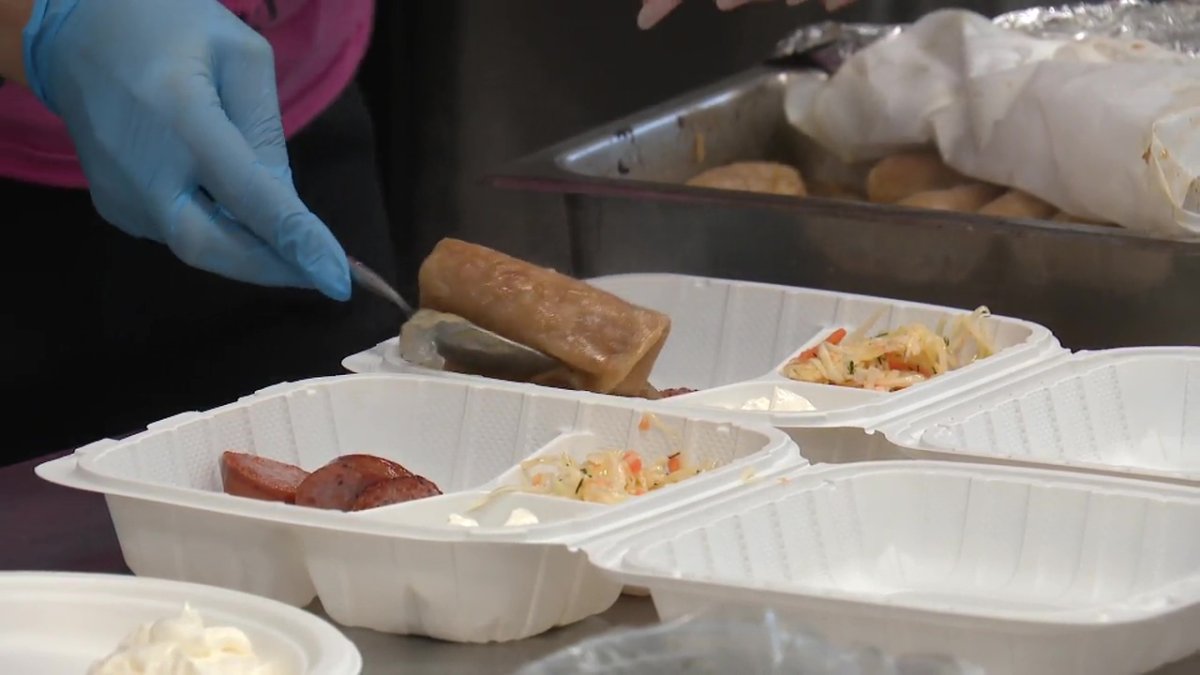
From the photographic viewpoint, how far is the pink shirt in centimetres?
229

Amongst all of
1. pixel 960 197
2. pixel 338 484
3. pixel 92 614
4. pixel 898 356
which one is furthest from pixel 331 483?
pixel 960 197

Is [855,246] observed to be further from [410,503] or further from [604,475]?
[410,503]

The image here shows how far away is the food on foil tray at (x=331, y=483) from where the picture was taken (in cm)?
151

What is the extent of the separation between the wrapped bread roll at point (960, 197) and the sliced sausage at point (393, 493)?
1.11 m

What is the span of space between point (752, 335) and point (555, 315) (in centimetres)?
34

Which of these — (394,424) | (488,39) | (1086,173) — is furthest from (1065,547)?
(488,39)

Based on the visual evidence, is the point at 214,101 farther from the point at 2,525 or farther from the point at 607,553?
the point at 607,553

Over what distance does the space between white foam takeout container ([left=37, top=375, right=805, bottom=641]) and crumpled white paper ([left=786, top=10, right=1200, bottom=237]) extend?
2.69 ft

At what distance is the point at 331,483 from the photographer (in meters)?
1.52

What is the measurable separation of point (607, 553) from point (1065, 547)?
15.3 inches

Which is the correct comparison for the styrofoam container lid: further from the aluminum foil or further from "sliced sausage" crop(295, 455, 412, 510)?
the aluminum foil

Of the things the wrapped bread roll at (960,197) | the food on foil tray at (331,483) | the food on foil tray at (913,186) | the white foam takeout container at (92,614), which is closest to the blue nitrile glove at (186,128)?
the food on foil tray at (331,483)

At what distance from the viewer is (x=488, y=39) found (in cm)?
398

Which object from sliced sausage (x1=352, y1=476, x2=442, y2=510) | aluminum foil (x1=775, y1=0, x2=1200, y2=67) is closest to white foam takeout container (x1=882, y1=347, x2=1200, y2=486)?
sliced sausage (x1=352, y1=476, x2=442, y2=510)
